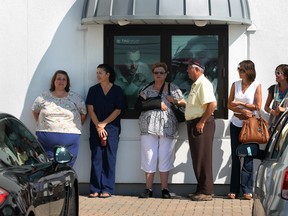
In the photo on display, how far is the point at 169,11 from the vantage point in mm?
12227

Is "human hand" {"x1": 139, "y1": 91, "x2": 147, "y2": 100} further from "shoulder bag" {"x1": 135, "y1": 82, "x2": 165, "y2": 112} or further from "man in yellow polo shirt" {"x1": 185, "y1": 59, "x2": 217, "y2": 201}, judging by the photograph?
"man in yellow polo shirt" {"x1": 185, "y1": 59, "x2": 217, "y2": 201}

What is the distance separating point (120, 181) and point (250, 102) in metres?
2.34

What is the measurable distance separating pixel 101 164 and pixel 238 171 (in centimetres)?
207

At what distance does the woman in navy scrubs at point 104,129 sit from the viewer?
13.0 m

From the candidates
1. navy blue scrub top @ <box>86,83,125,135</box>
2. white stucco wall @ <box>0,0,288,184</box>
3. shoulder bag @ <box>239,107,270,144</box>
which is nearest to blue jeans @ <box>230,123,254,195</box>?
shoulder bag @ <box>239,107,270,144</box>

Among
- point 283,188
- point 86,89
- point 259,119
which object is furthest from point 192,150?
point 283,188

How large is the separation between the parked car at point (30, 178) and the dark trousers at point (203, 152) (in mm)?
3847

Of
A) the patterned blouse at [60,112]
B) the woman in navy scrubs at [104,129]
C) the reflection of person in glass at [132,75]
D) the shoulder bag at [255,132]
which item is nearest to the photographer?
the shoulder bag at [255,132]

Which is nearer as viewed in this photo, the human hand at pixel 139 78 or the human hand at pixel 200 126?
the human hand at pixel 200 126

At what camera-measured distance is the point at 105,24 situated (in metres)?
13.2

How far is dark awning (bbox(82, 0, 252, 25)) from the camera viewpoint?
12.2 m

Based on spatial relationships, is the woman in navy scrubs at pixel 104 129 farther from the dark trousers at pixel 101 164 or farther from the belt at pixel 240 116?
the belt at pixel 240 116

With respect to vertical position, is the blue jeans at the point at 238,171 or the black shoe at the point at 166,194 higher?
the blue jeans at the point at 238,171

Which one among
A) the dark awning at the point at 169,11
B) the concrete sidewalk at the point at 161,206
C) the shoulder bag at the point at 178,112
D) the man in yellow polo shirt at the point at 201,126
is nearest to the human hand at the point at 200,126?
the man in yellow polo shirt at the point at 201,126
